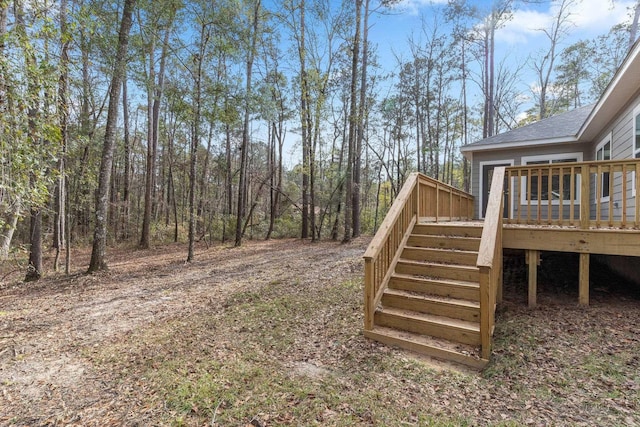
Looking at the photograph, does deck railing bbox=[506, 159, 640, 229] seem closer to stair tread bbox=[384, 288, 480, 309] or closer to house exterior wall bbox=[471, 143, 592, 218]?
stair tread bbox=[384, 288, 480, 309]

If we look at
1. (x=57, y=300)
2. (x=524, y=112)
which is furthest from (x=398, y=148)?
(x=57, y=300)

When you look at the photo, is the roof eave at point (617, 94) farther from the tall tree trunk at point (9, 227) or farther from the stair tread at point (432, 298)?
the tall tree trunk at point (9, 227)

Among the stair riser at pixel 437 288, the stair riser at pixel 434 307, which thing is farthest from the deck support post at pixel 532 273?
the stair riser at pixel 434 307

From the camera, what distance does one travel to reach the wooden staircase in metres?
3.26

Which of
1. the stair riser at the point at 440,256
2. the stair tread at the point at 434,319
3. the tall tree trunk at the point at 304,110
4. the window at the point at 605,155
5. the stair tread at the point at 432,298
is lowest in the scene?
the stair tread at the point at 434,319

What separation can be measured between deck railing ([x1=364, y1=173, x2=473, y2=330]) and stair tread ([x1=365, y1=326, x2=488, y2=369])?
0.75 feet

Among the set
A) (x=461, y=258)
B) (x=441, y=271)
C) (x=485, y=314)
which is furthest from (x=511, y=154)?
(x=485, y=314)

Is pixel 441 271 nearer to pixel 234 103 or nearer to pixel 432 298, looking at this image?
pixel 432 298

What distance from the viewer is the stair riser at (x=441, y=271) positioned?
3949 millimetres

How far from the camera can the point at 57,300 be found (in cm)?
514

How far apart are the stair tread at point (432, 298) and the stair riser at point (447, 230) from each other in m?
1.31

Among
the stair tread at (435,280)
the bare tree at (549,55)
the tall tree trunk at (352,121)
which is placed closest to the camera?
the stair tread at (435,280)

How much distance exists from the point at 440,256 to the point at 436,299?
0.86 meters

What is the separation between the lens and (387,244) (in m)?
4.18
